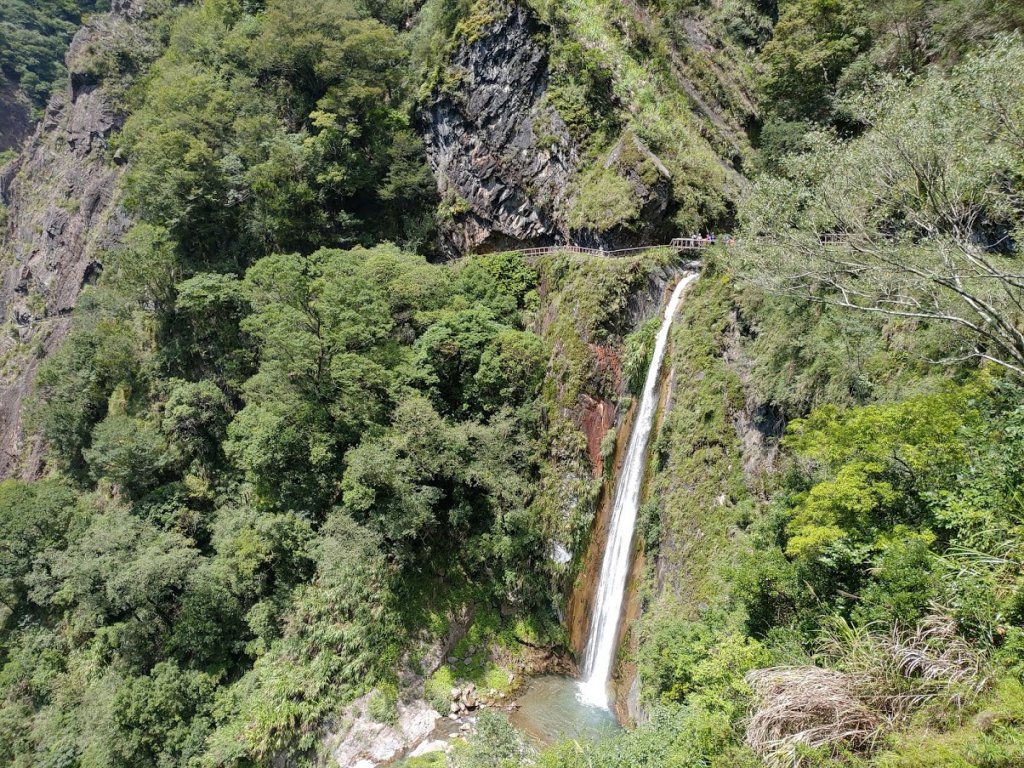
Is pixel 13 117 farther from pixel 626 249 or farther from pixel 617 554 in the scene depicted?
pixel 617 554

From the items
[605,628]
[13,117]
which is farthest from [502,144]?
[13,117]

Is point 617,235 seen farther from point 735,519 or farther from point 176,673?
point 176,673

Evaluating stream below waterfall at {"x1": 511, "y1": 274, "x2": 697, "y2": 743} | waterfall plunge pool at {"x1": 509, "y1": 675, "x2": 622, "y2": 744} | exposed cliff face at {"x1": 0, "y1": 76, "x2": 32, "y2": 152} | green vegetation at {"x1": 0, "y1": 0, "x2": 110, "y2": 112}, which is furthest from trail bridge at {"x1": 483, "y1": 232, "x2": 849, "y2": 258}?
exposed cliff face at {"x1": 0, "y1": 76, "x2": 32, "y2": 152}

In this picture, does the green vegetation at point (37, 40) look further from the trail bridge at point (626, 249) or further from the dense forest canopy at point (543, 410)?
the trail bridge at point (626, 249)

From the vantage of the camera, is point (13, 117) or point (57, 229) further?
point (13, 117)

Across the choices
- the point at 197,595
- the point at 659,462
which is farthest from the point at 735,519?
the point at 197,595

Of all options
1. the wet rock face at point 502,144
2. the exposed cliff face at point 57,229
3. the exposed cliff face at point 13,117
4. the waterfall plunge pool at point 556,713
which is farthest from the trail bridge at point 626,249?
the exposed cliff face at point 13,117

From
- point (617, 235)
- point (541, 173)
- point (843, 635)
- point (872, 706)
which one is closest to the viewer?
point (872, 706)
